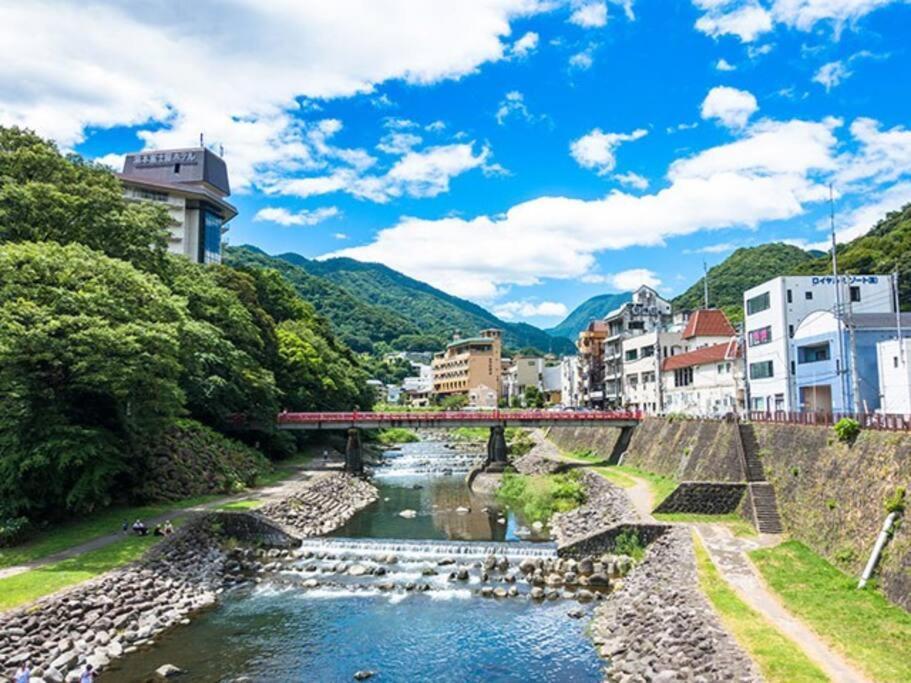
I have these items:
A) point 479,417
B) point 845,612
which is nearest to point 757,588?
point 845,612

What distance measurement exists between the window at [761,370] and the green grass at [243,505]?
109ft

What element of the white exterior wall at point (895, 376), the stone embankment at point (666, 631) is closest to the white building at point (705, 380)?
the white exterior wall at point (895, 376)

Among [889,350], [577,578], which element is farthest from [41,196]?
[889,350]

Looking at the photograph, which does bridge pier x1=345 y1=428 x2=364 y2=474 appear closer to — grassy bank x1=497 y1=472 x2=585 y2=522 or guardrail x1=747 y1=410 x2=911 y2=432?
grassy bank x1=497 y1=472 x2=585 y2=522

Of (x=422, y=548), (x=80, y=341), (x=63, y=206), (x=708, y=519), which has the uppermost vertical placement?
(x=63, y=206)

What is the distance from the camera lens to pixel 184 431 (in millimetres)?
38562

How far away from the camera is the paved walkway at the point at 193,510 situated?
71.2 feet

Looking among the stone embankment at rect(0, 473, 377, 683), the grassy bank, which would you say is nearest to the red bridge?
the grassy bank

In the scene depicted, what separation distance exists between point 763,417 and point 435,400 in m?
102

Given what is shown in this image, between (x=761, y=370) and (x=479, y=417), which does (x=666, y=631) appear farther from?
(x=479, y=417)

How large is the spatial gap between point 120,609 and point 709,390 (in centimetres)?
4634

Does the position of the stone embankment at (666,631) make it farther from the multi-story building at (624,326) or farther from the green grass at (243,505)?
the multi-story building at (624,326)

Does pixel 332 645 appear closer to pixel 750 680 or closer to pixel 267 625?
pixel 267 625

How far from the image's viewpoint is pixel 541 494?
39656 millimetres
